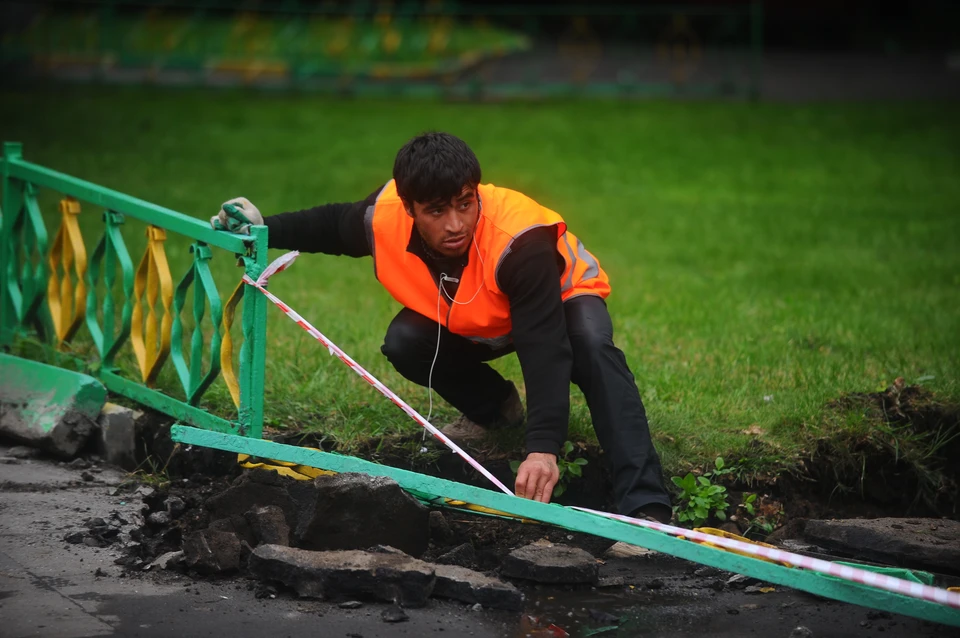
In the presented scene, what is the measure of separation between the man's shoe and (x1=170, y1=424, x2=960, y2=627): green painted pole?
771mm

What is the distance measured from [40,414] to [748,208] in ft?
21.6

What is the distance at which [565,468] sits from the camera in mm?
4457

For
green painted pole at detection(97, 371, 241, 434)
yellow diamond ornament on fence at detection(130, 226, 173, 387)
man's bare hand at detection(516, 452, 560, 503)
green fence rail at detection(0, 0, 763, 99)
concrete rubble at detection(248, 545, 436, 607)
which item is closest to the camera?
concrete rubble at detection(248, 545, 436, 607)

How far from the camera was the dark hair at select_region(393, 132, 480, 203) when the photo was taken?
12.2 ft

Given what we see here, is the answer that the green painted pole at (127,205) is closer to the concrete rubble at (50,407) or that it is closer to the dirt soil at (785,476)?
the concrete rubble at (50,407)

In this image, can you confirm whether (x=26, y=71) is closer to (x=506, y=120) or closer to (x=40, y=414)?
(x=506, y=120)

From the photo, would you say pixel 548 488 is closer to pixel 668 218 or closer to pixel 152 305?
pixel 152 305

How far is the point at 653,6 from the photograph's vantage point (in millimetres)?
21438

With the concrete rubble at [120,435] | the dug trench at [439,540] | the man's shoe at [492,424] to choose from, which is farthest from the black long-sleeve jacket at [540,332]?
the concrete rubble at [120,435]

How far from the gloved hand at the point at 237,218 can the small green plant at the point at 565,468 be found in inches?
54.5

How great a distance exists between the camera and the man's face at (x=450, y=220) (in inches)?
150

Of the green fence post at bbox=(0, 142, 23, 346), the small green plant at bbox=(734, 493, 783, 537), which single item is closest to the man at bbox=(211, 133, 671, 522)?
the small green plant at bbox=(734, 493, 783, 537)

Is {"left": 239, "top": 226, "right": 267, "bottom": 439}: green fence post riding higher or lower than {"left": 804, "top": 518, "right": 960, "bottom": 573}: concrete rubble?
higher

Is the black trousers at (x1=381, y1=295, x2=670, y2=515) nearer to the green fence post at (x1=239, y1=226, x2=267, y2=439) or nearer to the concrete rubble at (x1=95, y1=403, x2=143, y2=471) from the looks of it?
the green fence post at (x1=239, y1=226, x2=267, y2=439)
